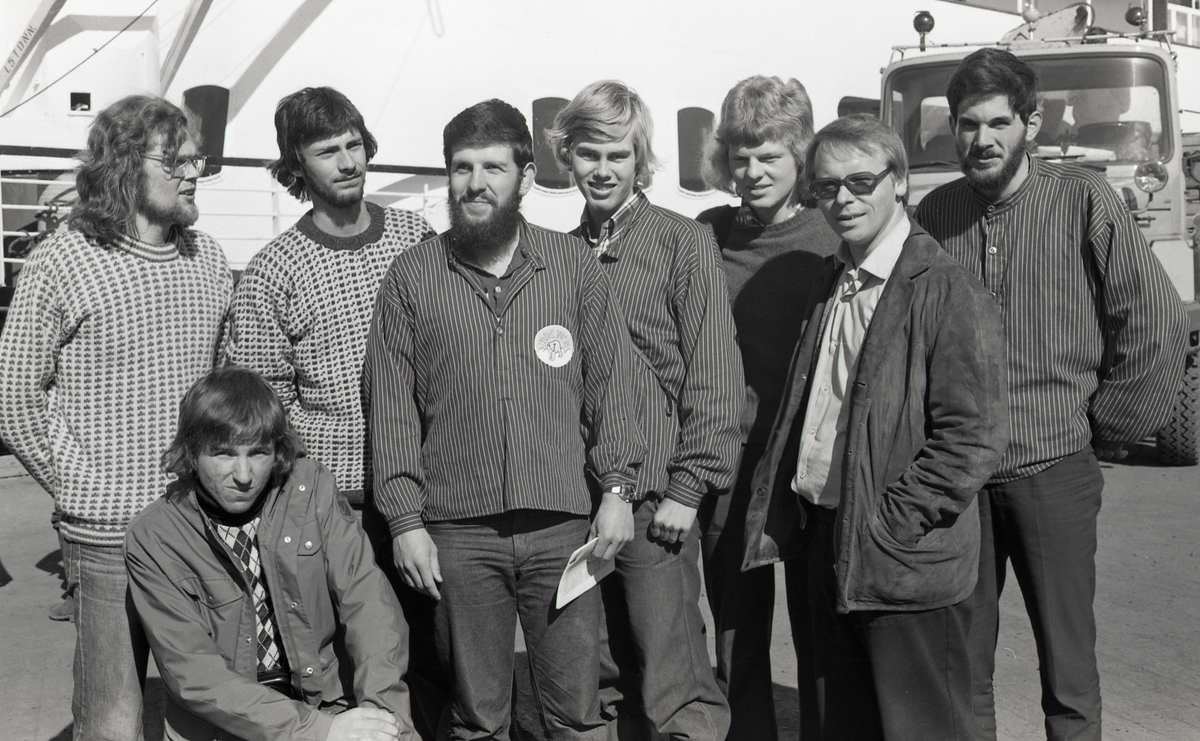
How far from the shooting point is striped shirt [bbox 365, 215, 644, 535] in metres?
3.13

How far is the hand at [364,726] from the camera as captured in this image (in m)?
2.90

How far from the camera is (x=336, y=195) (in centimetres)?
348

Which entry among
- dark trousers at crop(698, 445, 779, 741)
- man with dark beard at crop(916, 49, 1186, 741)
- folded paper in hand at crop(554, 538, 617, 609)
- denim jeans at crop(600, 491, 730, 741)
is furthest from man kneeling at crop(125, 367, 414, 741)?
man with dark beard at crop(916, 49, 1186, 741)

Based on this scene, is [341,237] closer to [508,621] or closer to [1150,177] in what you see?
[508,621]

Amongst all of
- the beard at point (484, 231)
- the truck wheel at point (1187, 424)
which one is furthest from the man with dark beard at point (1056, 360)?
the truck wheel at point (1187, 424)

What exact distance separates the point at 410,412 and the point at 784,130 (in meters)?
1.40

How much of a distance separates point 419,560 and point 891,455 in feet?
3.99

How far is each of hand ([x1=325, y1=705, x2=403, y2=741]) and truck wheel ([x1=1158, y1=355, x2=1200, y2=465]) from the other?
7.72 meters

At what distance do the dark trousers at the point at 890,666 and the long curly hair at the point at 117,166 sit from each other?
6.63 ft

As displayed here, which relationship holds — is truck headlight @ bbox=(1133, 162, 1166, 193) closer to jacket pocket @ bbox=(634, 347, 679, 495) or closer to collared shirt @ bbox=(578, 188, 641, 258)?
collared shirt @ bbox=(578, 188, 641, 258)

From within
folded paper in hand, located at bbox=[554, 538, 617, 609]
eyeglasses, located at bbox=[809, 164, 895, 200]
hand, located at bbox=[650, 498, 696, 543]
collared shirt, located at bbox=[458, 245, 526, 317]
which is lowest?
folded paper in hand, located at bbox=[554, 538, 617, 609]

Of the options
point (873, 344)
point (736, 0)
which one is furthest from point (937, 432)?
point (736, 0)

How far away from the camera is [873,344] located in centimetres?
287

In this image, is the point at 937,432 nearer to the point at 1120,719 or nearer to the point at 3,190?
the point at 1120,719
